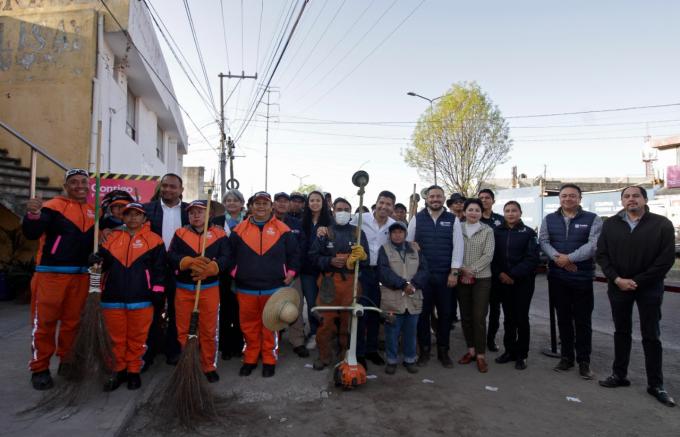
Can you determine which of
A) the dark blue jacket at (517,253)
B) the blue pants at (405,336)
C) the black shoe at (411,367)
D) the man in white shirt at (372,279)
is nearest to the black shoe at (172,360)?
the man in white shirt at (372,279)

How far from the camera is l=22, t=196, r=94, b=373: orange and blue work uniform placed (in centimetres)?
390

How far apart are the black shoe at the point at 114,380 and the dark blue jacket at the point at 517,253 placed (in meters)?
4.18

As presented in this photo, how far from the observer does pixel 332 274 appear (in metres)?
4.83

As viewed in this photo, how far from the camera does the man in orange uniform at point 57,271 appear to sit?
389 centimetres

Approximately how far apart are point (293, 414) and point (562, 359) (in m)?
3.17

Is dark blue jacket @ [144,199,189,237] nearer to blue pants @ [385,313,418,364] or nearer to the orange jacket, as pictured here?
the orange jacket

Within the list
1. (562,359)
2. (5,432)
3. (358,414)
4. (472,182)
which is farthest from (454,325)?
(472,182)

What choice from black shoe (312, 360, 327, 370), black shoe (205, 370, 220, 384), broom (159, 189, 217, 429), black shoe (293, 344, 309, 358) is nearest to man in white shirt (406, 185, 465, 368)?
black shoe (312, 360, 327, 370)

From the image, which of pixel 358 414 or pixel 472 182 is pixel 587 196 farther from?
pixel 358 414

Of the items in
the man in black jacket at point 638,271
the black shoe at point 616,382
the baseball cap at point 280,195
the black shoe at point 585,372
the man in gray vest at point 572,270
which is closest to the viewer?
the man in black jacket at point 638,271

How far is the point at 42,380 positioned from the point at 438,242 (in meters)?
4.14

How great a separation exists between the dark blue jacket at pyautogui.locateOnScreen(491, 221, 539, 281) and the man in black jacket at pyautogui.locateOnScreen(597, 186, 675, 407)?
738 mm

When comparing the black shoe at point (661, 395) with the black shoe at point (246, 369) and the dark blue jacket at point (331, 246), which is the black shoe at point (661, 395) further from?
the black shoe at point (246, 369)

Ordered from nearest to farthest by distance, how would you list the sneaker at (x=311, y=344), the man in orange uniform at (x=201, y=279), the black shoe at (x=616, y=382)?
the man in orange uniform at (x=201, y=279) < the black shoe at (x=616, y=382) < the sneaker at (x=311, y=344)
